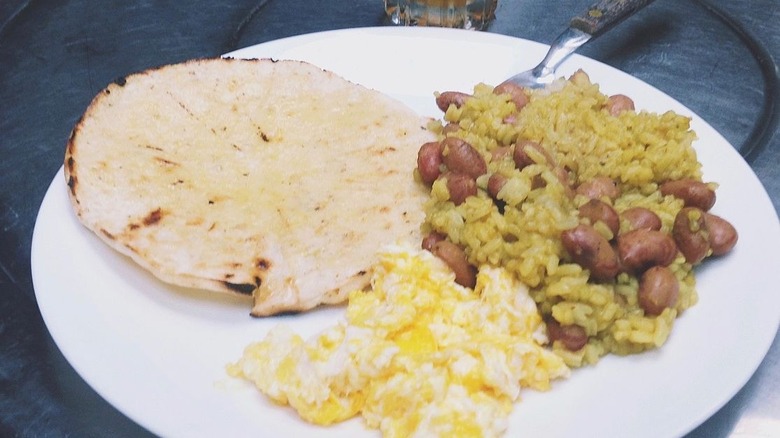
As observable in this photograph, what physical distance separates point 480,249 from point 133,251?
927 mm

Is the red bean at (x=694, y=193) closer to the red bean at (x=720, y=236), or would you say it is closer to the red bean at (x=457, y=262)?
the red bean at (x=720, y=236)

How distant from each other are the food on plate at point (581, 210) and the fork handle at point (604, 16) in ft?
2.29

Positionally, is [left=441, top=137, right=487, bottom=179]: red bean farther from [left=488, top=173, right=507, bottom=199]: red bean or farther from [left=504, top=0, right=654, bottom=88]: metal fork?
[left=504, top=0, right=654, bottom=88]: metal fork

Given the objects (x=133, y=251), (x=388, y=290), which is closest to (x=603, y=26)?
(x=388, y=290)

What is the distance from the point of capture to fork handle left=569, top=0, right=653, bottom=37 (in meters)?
2.93

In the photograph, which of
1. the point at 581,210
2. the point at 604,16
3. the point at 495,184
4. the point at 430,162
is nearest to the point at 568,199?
the point at 581,210

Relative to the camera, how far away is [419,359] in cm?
165

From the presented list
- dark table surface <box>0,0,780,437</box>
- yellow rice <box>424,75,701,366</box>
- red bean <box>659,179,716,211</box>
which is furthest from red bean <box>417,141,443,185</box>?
dark table surface <box>0,0,780,437</box>

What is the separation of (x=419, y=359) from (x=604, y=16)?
194 centimetres

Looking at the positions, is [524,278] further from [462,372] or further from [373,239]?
[373,239]

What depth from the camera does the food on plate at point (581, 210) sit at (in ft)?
5.72

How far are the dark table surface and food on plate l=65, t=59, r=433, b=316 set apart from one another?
0.39 meters

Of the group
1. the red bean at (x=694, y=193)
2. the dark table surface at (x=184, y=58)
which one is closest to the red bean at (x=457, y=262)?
the red bean at (x=694, y=193)

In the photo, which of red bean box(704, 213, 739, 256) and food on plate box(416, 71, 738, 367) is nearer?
food on plate box(416, 71, 738, 367)
